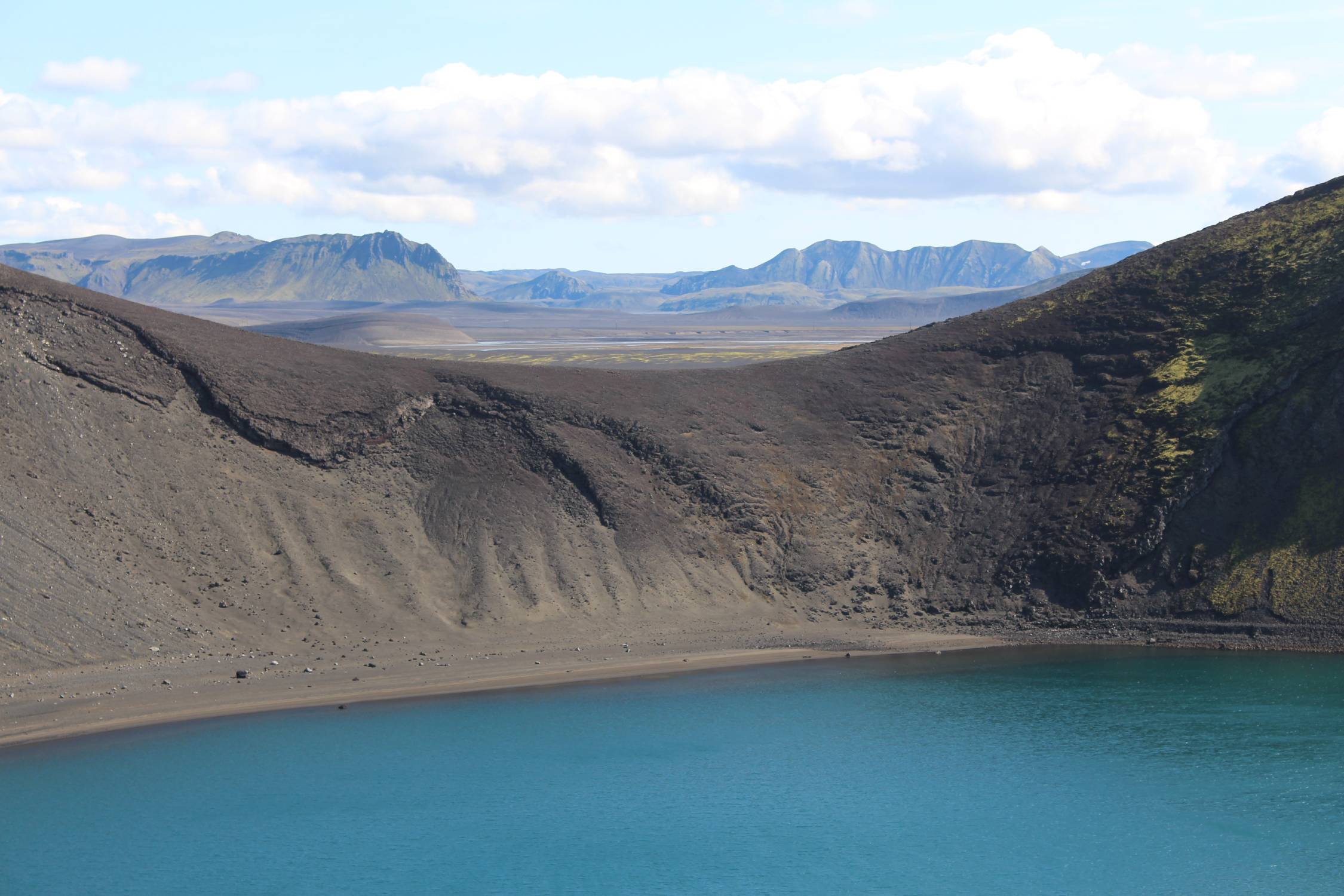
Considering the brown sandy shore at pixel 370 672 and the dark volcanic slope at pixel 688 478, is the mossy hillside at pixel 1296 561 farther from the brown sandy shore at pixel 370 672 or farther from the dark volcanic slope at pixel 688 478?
the brown sandy shore at pixel 370 672

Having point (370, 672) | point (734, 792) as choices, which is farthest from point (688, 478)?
point (734, 792)

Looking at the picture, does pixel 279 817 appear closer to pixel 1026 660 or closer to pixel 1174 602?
pixel 1026 660

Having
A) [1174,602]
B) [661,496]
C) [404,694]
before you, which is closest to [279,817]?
[404,694]

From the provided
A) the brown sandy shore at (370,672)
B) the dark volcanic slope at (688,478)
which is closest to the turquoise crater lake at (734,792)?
the brown sandy shore at (370,672)

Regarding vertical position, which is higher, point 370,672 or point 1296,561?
point 1296,561

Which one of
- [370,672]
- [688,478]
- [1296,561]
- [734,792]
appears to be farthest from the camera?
[688,478]

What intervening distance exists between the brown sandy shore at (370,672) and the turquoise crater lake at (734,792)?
4.67 ft

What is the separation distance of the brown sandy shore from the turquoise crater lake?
56.0 inches

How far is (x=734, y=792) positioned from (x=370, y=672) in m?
19.8

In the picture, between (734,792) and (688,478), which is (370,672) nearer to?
(734,792)

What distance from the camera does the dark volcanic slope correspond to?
2307 inches

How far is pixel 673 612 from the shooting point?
64062mm

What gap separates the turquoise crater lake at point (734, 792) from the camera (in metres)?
36.5

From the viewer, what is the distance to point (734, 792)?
140ft
